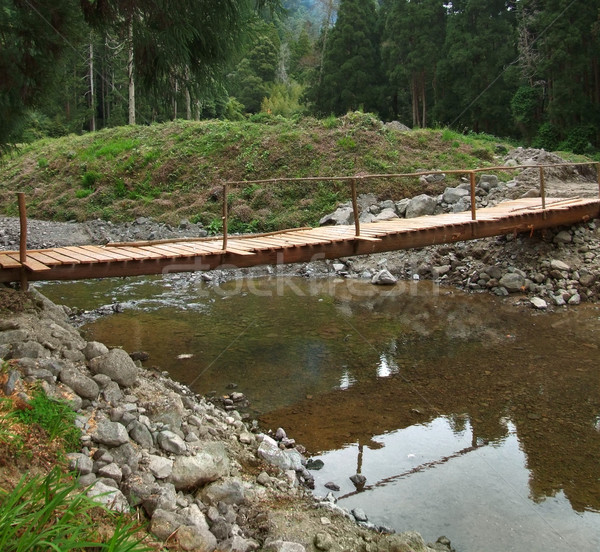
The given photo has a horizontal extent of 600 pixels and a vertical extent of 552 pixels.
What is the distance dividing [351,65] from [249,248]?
954 inches

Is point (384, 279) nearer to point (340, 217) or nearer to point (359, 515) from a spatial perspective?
point (340, 217)

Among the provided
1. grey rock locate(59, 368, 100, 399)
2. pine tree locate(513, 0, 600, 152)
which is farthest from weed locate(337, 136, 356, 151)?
grey rock locate(59, 368, 100, 399)

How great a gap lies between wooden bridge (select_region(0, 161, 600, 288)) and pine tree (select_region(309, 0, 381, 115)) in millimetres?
20755

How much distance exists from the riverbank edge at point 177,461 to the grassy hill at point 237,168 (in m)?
9.59

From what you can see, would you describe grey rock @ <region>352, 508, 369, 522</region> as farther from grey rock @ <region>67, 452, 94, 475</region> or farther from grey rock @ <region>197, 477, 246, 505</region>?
grey rock @ <region>67, 452, 94, 475</region>

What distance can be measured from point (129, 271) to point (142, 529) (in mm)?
Answer: 3469

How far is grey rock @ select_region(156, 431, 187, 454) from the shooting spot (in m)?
4.11

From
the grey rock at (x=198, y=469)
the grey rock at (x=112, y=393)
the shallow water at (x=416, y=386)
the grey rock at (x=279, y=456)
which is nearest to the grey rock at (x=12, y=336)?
the grey rock at (x=112, y=393)

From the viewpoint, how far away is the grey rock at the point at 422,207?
12750 millimetres

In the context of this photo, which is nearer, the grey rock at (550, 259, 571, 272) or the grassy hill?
the grey rock at (550, 259, 571, 272)

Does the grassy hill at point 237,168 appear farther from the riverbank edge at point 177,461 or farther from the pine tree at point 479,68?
the pine tree at point 479,68

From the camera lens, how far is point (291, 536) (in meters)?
3.60

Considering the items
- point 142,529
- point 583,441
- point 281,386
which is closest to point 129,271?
point 281,386

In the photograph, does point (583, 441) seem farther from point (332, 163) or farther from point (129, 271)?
point (332, 163)
